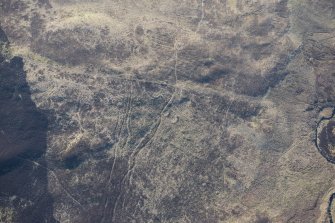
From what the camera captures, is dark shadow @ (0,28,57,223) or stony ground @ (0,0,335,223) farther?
stony ground @ (0,0,335,223)

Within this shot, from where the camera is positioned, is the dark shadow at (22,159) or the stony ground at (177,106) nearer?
the dark shadow at (22,159)

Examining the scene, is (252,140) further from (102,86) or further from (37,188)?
(37,188)

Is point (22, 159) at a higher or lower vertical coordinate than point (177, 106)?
lower

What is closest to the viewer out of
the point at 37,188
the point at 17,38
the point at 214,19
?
the point at 37,188

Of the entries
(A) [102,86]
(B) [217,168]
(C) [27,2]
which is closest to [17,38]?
(C) [27,2]
